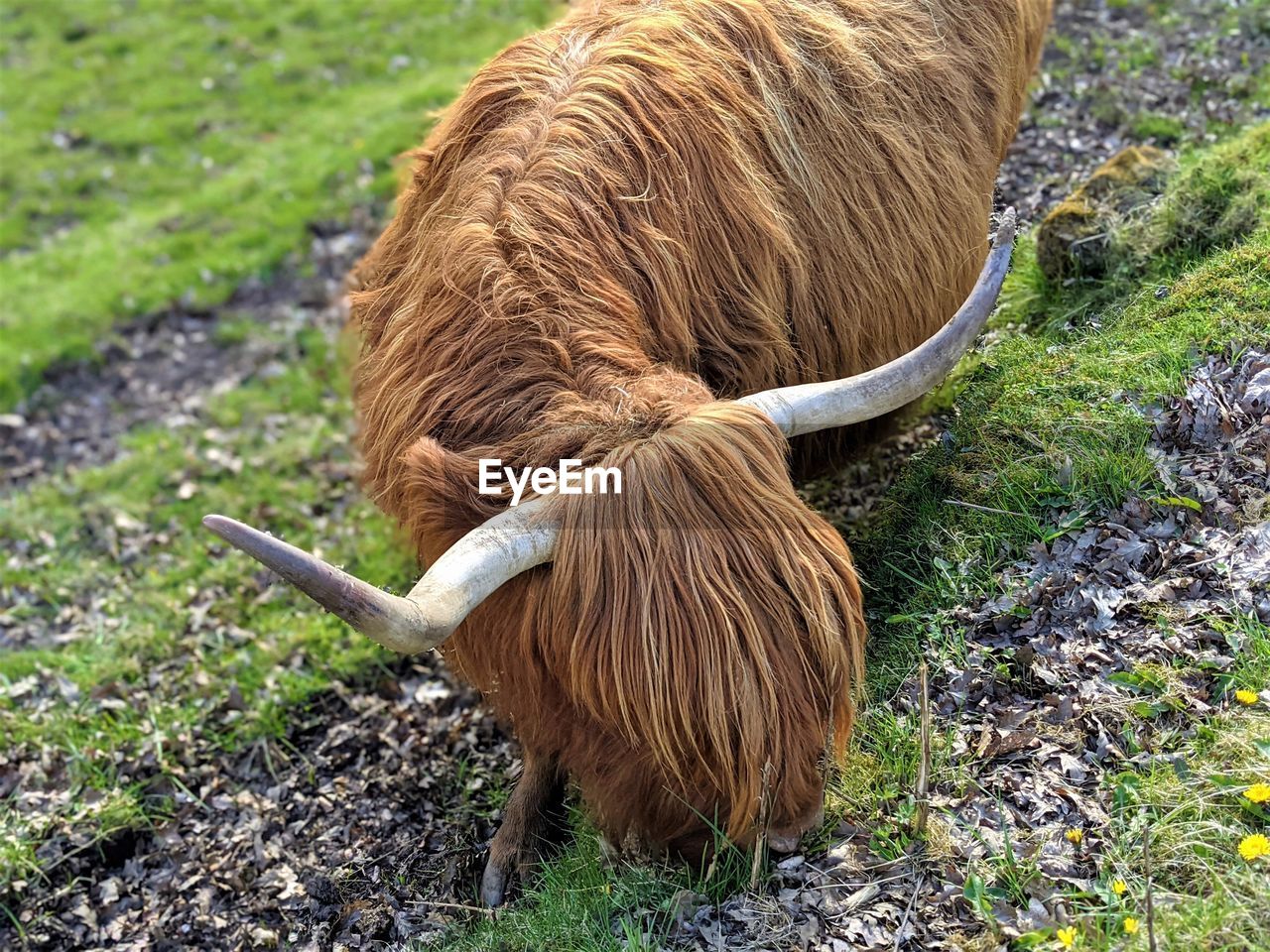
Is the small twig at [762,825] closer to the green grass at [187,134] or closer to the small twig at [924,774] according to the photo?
the small twig at [924,774]

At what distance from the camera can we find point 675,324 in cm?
377

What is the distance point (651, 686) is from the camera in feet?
9.68

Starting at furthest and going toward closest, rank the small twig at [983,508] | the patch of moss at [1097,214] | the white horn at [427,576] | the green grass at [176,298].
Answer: the green grass at [176,298] < the patch of moss at [1097,214] < the small twig at [983,508] < the white horn at [427,576]

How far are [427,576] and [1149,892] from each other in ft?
6.39

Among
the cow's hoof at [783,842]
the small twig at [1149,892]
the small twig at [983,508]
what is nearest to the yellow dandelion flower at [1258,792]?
the small twig at [1149,892]

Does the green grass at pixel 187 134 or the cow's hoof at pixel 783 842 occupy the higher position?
the green grass at pixel 187 134

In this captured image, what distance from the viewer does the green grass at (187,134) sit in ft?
29.9

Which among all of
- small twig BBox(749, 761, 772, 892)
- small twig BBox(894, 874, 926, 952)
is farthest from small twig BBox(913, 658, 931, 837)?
small twig BBox(749, 761, 772, 892)

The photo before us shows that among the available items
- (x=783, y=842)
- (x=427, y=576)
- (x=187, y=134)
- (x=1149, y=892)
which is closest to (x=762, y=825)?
(x=783, y=842)

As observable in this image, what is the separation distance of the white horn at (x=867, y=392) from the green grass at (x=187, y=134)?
7.03 meters

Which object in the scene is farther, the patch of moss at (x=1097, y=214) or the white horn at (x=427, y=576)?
the patch of moss at (x=1097, y=214)

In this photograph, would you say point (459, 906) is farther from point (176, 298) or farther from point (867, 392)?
point (176, 298)

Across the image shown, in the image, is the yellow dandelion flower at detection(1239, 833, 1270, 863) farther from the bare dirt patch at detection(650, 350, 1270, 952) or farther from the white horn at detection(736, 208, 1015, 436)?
the white horn at detection(736, 208, 1015, 436)

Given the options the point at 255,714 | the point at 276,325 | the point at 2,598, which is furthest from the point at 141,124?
the point at 255,714
